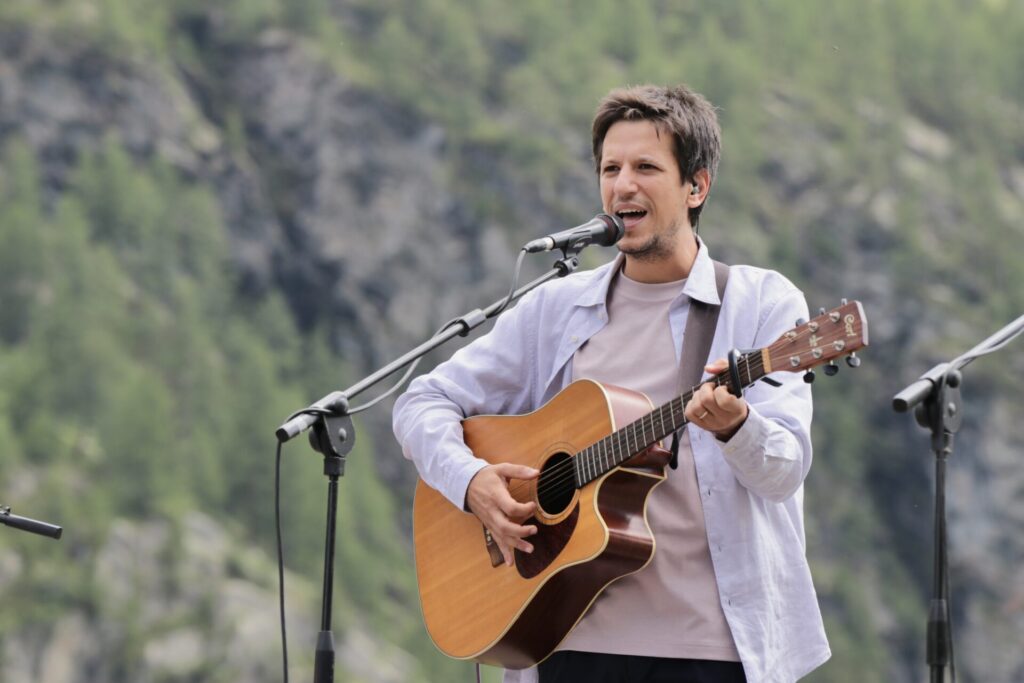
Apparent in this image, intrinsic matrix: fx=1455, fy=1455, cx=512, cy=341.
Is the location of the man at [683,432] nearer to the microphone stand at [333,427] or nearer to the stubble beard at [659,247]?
the stubble beard at [659,247]

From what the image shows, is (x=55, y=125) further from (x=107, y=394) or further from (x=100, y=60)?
(x=107, y=394)

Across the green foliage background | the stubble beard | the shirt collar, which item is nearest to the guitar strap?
the shirt collar

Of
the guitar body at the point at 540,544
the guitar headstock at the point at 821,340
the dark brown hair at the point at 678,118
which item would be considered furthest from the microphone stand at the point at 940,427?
the dark brown hair at the point at 678,118

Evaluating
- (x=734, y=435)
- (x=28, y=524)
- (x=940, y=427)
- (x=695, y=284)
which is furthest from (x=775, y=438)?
(x=28, y=524)

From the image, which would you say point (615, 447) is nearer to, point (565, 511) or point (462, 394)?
point (565, 511)

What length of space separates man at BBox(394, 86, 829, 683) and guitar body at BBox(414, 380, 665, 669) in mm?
45

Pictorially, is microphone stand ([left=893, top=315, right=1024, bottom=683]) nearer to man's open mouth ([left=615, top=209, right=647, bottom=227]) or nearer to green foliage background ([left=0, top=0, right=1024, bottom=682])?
man's open mouth ([left=615, top=209, right=647, bottom=227])

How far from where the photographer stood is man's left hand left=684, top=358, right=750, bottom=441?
2.70 m

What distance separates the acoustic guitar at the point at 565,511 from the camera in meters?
2.73

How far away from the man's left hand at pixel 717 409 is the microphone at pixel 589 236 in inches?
20.5

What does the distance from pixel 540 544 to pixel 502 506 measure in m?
0.13

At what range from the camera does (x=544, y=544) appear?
10.3 ft

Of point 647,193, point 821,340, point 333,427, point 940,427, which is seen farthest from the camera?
point 647,193

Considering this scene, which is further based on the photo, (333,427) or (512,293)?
(512,293)
